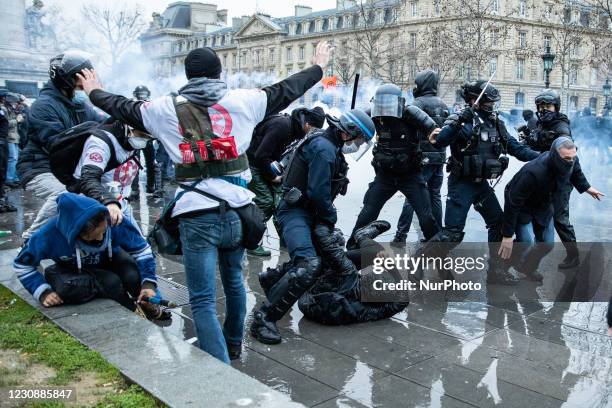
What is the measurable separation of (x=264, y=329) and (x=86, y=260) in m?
1.43

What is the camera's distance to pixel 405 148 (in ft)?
19.7

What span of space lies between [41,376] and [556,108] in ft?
18.0

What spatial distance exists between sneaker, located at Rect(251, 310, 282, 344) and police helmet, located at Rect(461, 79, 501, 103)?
2.94m

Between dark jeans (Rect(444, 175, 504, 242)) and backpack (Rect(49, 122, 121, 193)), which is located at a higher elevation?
backpack (Rect(49, 122, 121, 193))

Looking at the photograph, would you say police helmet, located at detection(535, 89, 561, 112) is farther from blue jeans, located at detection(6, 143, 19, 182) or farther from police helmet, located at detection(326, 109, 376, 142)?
blue jeans, located at detection(6, 143, 19, 182)

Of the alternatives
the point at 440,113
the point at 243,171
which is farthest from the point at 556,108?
the point at 243,171

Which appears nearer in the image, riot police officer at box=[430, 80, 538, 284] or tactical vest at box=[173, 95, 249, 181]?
tactical vest at box=[173, 95, 249, 181]

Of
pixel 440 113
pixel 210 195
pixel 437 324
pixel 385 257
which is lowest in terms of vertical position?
pixel 437 324

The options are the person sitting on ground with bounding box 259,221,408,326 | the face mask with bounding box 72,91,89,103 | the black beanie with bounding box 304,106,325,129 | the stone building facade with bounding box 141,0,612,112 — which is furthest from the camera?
the stone building facade with bounding box 141,0,612,112

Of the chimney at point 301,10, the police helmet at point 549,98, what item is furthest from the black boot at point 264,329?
the chimney at point 301,10

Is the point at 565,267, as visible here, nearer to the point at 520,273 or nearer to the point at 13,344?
the point at 520,273

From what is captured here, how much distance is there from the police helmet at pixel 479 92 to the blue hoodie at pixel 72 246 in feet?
10.7

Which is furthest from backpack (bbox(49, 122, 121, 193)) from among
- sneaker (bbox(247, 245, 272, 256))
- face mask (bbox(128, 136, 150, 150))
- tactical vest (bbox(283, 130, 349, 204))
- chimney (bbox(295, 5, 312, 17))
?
chimney (bbox(295, 5, 312, 17))

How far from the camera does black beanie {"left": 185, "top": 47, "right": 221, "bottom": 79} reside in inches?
145
